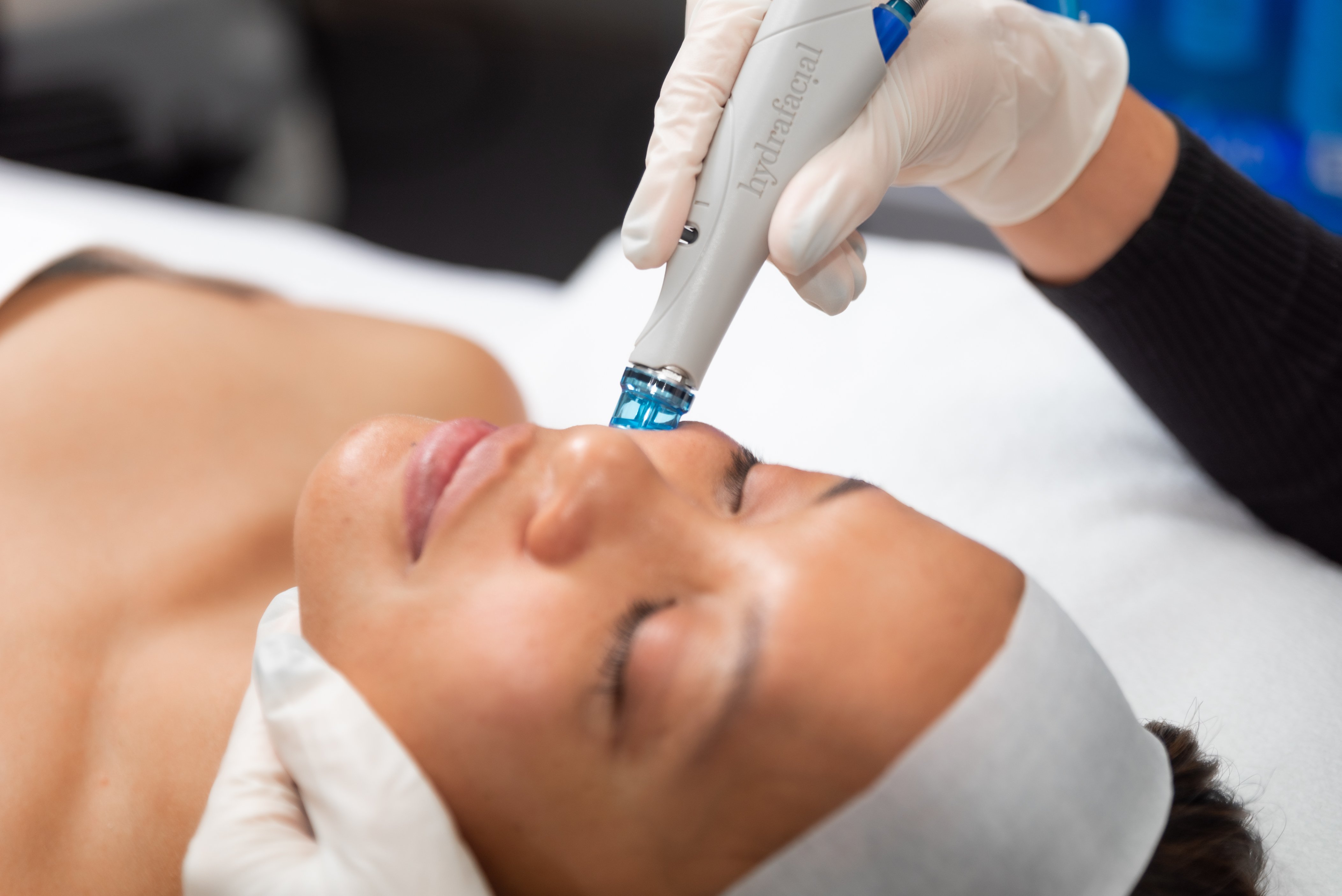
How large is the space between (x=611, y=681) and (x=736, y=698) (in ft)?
0.28

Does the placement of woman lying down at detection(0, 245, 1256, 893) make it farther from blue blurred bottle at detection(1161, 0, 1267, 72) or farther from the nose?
blue blurred bottle at detection(1161, 0, 1267, 72)

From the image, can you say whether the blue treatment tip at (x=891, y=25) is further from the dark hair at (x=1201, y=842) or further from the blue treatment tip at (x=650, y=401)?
the dark hair at (x=1201, y=842)

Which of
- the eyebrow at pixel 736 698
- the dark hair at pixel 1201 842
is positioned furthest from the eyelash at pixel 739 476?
the dark hair at pixel 1201 842

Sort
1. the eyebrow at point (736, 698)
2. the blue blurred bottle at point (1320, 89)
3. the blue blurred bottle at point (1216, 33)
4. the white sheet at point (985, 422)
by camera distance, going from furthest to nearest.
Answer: the blue blurred bottle at point (1216, 33)
the blue blurred bottle at point (1320, 89)
the white sheet at point (985, 422)
the eyebrow at point (736, 698)

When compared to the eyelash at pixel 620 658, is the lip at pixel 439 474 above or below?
above

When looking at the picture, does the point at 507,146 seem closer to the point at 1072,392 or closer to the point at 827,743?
the point at 1072,392

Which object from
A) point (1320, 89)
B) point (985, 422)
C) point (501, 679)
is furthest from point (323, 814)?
point (1320, 89)

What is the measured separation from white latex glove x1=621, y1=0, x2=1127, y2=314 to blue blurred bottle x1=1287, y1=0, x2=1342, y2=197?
0.82 m

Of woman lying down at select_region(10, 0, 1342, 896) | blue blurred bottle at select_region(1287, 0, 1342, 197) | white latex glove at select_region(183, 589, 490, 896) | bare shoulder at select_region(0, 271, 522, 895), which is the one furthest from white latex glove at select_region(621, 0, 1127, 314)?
blue blurred bottle at select_region(1287, 0, 1342, 197)

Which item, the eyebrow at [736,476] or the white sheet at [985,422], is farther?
the white sheet at [985,422]

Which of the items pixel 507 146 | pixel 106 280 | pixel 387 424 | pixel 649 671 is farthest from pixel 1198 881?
pixel 507 146

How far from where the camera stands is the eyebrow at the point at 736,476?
785 mm

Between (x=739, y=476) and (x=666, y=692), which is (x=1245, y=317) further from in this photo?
(x=666, y=692)

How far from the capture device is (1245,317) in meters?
1.15
